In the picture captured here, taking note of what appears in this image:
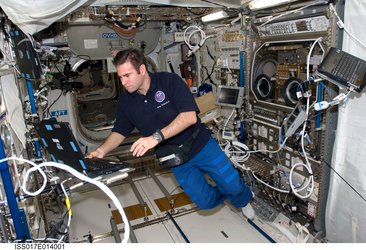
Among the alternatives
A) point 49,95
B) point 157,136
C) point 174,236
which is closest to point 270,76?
point 157,136

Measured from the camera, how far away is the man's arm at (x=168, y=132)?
1.99m

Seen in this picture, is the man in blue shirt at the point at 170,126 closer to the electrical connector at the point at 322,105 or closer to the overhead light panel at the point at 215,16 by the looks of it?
the electrical connector at the point at 322,105

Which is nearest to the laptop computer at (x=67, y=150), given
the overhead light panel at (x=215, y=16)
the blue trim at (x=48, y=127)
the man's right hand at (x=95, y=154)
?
the blue trim at (x=48, y=127)

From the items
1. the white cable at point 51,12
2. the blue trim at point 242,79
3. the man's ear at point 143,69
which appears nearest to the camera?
the white cable at point 51,12

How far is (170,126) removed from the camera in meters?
2.33

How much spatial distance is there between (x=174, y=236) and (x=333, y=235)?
163 cm

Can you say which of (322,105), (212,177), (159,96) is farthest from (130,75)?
(322,105)

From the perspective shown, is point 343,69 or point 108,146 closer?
point 343,69

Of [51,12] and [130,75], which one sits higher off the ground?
[51,12]

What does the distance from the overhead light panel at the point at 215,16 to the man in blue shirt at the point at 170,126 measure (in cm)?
158

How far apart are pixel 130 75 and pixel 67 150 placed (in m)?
0.87

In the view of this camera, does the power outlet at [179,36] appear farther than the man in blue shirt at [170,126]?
Yes

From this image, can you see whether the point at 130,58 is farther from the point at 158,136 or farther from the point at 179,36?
the point at 179,36

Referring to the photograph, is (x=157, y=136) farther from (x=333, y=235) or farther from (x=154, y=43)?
(x=154, y=43)
